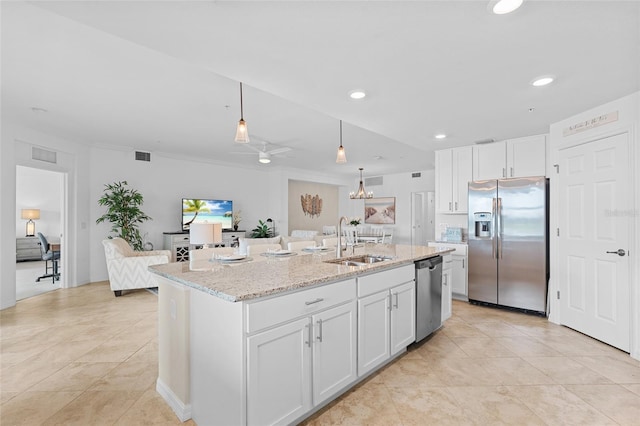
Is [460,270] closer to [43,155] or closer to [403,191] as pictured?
[403,191]

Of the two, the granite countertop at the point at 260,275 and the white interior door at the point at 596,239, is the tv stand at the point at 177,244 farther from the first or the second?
the white interior door at the point at 596,239

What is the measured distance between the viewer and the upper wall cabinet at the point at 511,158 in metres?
4.14

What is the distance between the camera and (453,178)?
16.5 ft

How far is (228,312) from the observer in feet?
5.22

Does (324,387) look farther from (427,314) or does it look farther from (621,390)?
(621,390)

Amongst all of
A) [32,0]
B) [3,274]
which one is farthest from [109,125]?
[32,0]

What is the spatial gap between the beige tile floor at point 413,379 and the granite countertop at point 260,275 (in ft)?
2.92

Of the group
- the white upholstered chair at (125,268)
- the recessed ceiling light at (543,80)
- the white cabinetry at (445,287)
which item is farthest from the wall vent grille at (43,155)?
the recessed ceiling light at (543,80)

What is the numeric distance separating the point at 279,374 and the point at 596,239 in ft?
11.8

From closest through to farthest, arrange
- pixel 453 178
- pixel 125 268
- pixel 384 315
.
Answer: pixel 384 315 < pixel 125 268 < pixel 453 178

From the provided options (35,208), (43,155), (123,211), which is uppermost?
(43,155)

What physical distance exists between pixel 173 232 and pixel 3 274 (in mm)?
2825

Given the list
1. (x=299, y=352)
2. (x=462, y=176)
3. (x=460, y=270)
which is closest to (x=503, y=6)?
(x=299, y=352)

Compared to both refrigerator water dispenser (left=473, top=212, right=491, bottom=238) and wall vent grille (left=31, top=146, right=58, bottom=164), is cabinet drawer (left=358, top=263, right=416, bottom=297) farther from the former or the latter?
wall vent grille (left=31, top=146, right=58, bottom=164)
